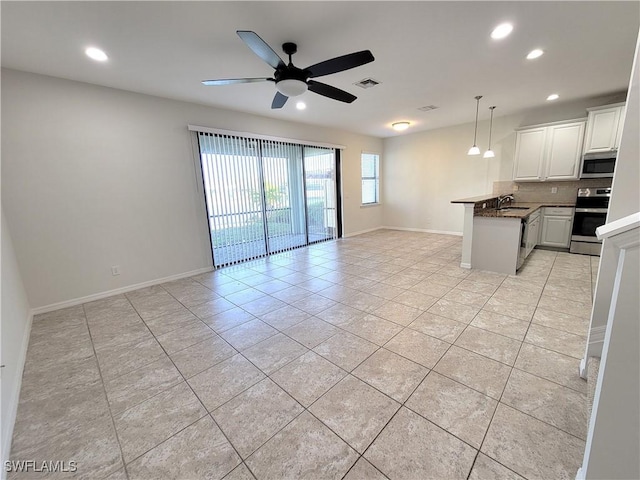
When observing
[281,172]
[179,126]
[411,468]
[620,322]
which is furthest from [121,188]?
[620,322]

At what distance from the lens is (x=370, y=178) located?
7.71m

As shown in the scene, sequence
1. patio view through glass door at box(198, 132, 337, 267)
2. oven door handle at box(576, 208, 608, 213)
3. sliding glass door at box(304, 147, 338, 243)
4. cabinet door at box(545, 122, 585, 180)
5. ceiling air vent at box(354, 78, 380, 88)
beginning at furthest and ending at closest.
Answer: sliding glass door at box(304, 147, 338, 243) < cabinet door at box(545, 122, 585, 180) < patio view through glass door at box(198, 132, 337, 267) < oven door handle at box(576, 208, 608, 213) < ceiling air vent at box(354, 78, 380, 88)

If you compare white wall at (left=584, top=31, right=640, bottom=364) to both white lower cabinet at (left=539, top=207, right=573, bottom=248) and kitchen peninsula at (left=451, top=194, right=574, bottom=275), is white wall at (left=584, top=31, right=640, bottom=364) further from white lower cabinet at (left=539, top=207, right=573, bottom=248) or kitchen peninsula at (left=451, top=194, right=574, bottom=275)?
white lower cabinet at (left=539, top=207, right=573, bottom=248)

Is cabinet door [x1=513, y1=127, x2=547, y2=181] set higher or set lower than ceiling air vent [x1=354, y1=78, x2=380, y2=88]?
lower

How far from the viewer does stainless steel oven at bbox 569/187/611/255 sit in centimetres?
431

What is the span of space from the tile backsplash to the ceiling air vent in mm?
4098

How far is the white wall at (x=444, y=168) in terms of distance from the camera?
542 centimetres

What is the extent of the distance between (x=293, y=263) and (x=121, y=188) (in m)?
2.83

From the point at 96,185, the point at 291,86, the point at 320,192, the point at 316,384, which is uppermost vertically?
the point at 291,86

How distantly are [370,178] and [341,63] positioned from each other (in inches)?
225

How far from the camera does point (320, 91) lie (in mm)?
2727

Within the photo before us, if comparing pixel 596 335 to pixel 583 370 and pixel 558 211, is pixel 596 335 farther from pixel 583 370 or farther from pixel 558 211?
pixel 558 211

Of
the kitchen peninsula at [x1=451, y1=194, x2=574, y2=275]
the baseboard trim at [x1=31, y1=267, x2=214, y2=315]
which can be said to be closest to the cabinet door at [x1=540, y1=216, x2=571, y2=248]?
the kitchen peninsula at [x1=451, y1=194, x2=574, y2=275]

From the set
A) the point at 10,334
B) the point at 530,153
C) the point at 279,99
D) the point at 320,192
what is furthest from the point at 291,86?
the point at 530,153
